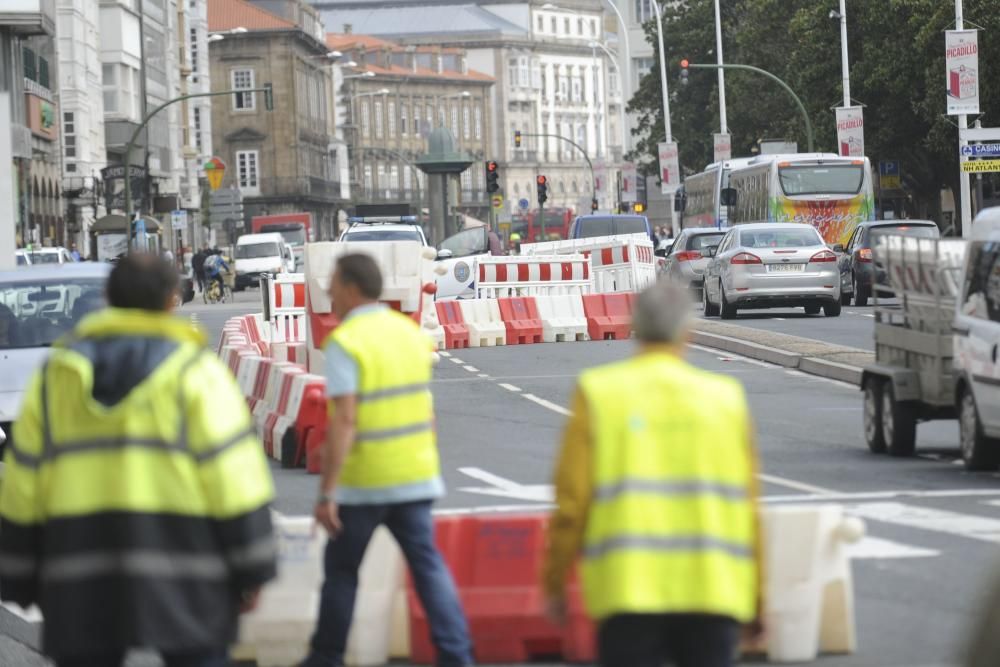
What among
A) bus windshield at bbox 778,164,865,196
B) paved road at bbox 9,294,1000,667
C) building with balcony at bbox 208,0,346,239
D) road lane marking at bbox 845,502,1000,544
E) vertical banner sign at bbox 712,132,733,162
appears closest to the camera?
paved road at bbox 9,294,1000,667

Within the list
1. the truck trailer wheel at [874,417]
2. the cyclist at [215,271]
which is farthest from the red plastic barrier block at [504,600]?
the cyclist at [215,271]

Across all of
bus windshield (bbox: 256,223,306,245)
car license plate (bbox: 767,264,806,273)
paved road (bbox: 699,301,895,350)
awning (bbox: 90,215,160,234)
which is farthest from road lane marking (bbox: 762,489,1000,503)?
bus windshield (bbox: 256,223,306,245)

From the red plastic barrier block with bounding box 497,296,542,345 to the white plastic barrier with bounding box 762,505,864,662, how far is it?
81.6ft

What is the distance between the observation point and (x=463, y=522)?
32.4 feet

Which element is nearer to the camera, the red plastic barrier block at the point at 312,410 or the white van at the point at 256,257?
the red plastic barrier block at the point at 312,410

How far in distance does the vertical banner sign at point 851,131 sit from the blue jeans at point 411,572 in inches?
1983

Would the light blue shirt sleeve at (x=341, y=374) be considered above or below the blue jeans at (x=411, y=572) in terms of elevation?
above

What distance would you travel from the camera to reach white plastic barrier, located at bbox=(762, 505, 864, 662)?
31.0 feet

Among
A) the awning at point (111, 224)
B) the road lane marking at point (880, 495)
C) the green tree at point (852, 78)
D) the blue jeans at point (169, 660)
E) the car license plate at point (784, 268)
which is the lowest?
the road lane marking at point (880, 495)

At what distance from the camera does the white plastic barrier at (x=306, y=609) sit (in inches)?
377

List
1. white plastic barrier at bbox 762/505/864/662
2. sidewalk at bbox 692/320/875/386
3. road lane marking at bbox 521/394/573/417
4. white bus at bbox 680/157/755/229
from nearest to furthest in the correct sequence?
white plastic barrier at bbox 762/505/864/662, road lane marking at bbox 521/394/573/417, sidewalk at bbox 692/320/875/386, white bus at bbox 680/157/755/229

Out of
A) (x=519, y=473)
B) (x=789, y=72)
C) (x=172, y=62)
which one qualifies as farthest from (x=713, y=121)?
(x=519, y=473)

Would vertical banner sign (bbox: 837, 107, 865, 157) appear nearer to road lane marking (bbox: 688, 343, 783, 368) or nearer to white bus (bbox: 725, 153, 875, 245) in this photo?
white bus (bbox: 725, 153, 875, 245)

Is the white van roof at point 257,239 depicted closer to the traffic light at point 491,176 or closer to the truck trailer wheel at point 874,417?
the traffic light at point 491,176
